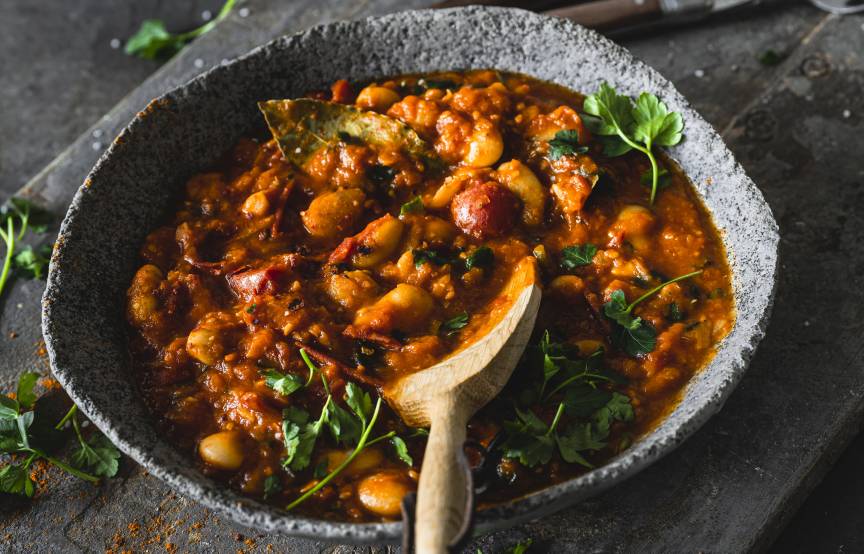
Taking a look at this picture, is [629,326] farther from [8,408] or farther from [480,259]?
[8,408]

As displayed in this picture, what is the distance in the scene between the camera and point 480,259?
9.87ft

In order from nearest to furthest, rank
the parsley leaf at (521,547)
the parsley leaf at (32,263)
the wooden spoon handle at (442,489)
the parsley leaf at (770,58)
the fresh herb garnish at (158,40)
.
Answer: the wooden spoon handle at (442,489) < the parsley leaf at (521,547) < the parsley leaf at (32,263) < the parsley leaf at (770,58) < the fresh herb garnish at (158,40)

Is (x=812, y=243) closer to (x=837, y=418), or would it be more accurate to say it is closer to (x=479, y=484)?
(x=837, y=418)

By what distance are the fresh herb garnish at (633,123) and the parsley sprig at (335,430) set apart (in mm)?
1281

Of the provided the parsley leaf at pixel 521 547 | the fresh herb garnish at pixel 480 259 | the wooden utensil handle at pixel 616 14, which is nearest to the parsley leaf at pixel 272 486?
the parsley leaf at pixel 521 547

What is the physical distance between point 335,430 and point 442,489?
48cm

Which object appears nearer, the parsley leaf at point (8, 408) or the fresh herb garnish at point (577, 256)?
the fresh herb garnish at point (577, 256)

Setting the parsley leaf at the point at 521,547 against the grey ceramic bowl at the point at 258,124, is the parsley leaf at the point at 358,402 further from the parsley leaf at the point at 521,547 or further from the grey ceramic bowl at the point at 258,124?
the parsley leaf at the point at 521,547

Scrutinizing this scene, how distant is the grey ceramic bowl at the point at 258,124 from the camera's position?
2.51 metres

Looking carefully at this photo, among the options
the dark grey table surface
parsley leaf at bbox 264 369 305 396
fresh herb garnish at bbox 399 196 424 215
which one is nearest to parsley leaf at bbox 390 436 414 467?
parsley leaf at bbox 264 369 305 396

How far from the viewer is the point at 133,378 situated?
291 cm

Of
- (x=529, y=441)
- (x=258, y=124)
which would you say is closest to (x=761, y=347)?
(x=529, y=441)

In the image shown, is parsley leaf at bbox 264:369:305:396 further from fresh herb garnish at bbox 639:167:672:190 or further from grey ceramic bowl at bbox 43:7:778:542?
fresh herb garnish at bbox 639:167:672:190

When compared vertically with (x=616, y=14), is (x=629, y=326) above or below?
below
